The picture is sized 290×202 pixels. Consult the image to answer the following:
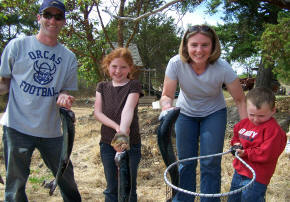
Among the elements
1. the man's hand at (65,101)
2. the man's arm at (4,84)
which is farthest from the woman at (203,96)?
the man's arm at (4,84)

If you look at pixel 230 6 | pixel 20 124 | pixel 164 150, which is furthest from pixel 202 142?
pixel 230 6

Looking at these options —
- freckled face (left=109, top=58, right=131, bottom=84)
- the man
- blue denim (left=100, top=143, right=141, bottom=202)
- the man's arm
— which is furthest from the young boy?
the man's arm

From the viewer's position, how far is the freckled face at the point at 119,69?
8.61 ft

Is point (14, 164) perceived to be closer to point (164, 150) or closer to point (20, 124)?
point (20, 124)

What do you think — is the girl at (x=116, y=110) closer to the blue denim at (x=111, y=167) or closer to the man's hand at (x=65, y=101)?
the blue denim at (x=111, y=167)

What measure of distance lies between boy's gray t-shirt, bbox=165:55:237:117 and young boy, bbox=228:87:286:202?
295 mm

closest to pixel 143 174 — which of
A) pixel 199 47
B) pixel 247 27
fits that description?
pixel 199 47

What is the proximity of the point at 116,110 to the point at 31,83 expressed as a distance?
0.77 m

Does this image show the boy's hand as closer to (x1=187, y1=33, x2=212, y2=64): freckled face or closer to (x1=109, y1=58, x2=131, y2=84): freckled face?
(x1=187, y1=33, x2=212, y2=64): freckled face

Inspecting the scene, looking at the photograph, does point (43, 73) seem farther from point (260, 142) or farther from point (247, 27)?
point (247, 27)

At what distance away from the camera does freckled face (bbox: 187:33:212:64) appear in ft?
7.86

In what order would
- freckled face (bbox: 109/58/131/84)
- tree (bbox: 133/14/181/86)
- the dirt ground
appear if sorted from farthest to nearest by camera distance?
tree (bbox: 133/14/181/86) < the dirt ground < freckled face (bbox: 109/58/131/84)

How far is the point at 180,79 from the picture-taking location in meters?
2.57

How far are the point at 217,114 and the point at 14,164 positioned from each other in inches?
71.8
